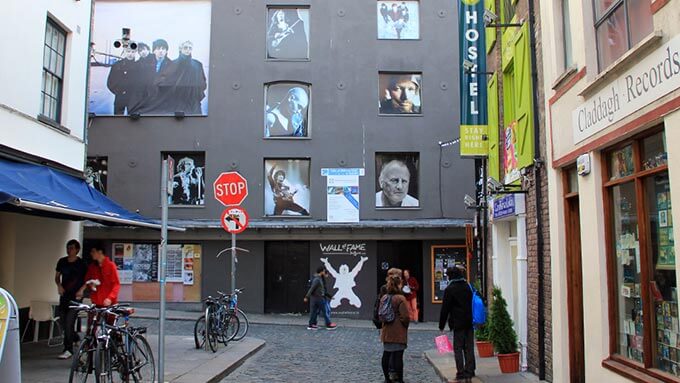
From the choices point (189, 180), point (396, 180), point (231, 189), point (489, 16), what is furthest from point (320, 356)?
point (189, 180)

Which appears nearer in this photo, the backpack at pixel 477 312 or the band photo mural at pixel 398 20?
the backpack at pixel 477 312

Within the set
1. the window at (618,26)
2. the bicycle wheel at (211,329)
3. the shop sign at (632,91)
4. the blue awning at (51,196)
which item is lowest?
the bicycle wheel at (211,329)

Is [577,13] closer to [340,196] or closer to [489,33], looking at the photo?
[489,33]

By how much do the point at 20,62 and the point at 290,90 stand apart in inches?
487

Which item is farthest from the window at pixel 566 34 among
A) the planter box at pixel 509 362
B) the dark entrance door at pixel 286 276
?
the dark entrance door at pixel 286 276

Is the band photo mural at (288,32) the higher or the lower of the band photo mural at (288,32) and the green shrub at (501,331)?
the higher

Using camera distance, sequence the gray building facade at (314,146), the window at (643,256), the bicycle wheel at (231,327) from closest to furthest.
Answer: the window at (643,256) < the bicycle wheel at (231,327) < the gray building facade at (314,146)

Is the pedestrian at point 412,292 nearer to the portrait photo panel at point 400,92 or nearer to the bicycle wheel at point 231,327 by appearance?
the portrait photo panel at point 400,92

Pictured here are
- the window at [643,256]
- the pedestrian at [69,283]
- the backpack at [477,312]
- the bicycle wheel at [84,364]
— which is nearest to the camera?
the window at [643,256]

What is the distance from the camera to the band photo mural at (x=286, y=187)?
21.7 m

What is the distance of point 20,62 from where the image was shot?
10516 millimetres

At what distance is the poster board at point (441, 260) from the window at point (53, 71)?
42.9ft

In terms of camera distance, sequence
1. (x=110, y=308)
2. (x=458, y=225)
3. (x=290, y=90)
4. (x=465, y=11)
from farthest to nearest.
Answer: (x=290, y=90), (x=458, y=225), (x=465, y=11), (x=110, y=308)

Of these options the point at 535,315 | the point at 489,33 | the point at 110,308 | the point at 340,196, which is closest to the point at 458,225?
the point at 340,196
